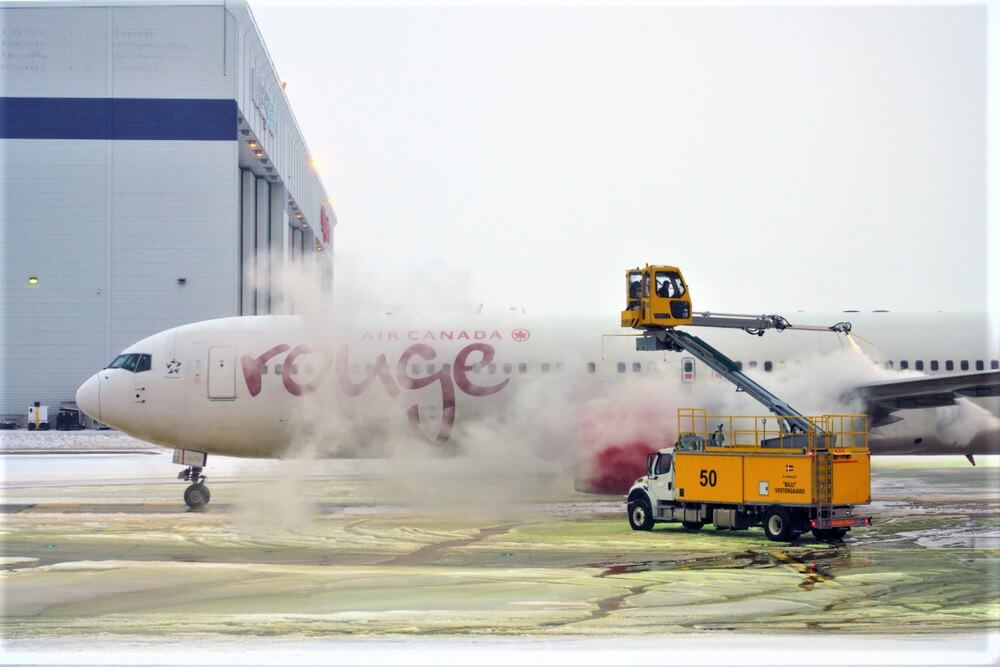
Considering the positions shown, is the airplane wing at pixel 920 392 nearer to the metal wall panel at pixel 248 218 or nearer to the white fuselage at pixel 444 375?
the white fuselage at pixel 444 375

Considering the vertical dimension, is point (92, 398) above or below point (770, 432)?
above

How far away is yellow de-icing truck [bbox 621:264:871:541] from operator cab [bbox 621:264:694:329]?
0.07 feet

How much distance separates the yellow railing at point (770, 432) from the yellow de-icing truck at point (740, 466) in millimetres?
36

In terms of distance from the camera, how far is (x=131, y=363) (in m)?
28.7

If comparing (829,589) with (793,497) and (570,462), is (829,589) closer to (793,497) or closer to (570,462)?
(793,497)

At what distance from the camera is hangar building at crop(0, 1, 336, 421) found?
54.6 m

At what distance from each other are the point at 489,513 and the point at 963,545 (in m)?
10.1

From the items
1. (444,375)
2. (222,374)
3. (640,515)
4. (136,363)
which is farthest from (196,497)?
(640,515)

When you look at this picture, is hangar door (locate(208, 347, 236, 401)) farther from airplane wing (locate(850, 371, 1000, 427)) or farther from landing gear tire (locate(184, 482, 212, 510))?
airplane wing (locate(850, 371, 1000, 427))

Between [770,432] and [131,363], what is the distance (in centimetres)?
1557

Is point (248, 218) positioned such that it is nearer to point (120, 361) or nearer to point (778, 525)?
point (120, 361)

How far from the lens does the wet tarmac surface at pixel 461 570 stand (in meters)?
14.1

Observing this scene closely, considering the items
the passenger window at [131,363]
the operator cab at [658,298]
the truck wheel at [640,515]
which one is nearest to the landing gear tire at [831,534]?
the truck wheel at [640,515]

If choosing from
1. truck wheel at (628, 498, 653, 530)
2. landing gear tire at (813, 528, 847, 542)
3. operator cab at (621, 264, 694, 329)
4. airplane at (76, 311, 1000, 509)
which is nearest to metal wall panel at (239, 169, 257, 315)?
airplane at (76, 311, 1000, 509)
